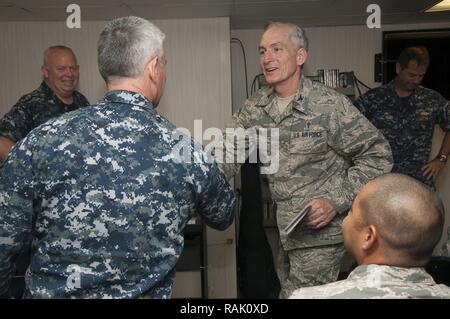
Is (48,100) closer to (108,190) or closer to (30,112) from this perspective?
(30,112)

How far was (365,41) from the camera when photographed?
3.53 m

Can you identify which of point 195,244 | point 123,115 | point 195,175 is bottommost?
point 195,244

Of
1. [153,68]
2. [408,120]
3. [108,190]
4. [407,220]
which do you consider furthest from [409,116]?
[108,190]

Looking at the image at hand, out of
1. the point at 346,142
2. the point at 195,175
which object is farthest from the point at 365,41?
the point at 195,175

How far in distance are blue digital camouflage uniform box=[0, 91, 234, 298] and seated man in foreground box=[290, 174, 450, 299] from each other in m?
0.40

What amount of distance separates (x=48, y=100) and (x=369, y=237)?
1.98 meters

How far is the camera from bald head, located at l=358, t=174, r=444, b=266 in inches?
40.8

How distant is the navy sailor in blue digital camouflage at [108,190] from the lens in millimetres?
1090

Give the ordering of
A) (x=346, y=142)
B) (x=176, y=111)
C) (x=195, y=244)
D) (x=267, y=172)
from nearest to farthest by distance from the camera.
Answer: (x=346, y=142) < (x=267, y=172) < (x=195, y=244) < (x=176, y=111)

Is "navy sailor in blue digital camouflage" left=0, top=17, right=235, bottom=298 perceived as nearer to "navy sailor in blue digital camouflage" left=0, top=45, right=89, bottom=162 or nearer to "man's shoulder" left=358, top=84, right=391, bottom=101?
"navy sailor in blue digital camouflage" left=0, top=45, right=89, bottom=162

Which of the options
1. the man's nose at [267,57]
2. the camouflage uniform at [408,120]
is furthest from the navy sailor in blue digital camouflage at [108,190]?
the camouflage uniform at [408,120]

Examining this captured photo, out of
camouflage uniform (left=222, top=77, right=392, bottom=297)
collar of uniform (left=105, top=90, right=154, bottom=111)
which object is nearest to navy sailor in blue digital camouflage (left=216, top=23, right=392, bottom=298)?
camouflage uniform (left=222, top=77, right=392, bottom=297)
